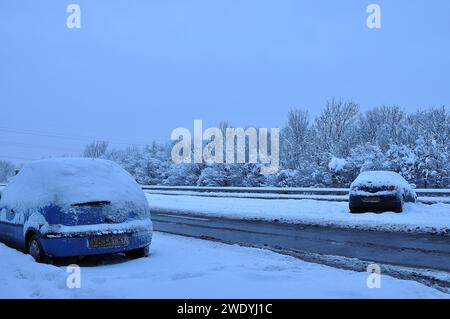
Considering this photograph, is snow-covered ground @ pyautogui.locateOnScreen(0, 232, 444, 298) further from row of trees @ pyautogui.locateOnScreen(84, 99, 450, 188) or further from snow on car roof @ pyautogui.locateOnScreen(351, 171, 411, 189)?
row of trees @ pyautogui.locateOnScreen(84, 99, 450, 188)

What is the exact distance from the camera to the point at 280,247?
1024 cm

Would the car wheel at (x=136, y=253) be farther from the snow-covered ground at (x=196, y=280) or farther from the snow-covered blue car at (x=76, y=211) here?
the snow-covered ground at (x=196, y=280)

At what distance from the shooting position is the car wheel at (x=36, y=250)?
291 inches

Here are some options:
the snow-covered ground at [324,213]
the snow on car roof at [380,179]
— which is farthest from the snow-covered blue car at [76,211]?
the snow on car roof at [380,179]

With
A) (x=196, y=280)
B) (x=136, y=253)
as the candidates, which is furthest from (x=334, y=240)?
(x=196, y=280)

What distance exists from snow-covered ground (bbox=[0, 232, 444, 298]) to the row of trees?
2494 centimetres

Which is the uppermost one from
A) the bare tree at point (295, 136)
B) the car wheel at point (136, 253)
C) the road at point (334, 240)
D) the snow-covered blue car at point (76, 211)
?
the bare tree at point (295, 136)

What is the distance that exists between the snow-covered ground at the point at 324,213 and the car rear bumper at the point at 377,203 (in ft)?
0.91

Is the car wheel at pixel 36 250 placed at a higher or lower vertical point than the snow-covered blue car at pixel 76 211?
lower

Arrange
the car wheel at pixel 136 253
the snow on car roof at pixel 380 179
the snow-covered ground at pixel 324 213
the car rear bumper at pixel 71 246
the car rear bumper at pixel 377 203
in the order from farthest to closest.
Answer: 1. the snow on car roof at pixel 380 179
2. the car rear bumper at pixel 377 203
3. the snow-covered ground at pixel 324 213
4. the car wheel at pixel 136 253
5. the car rear bumper at pixel 71 246

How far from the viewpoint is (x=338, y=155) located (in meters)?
39.2
